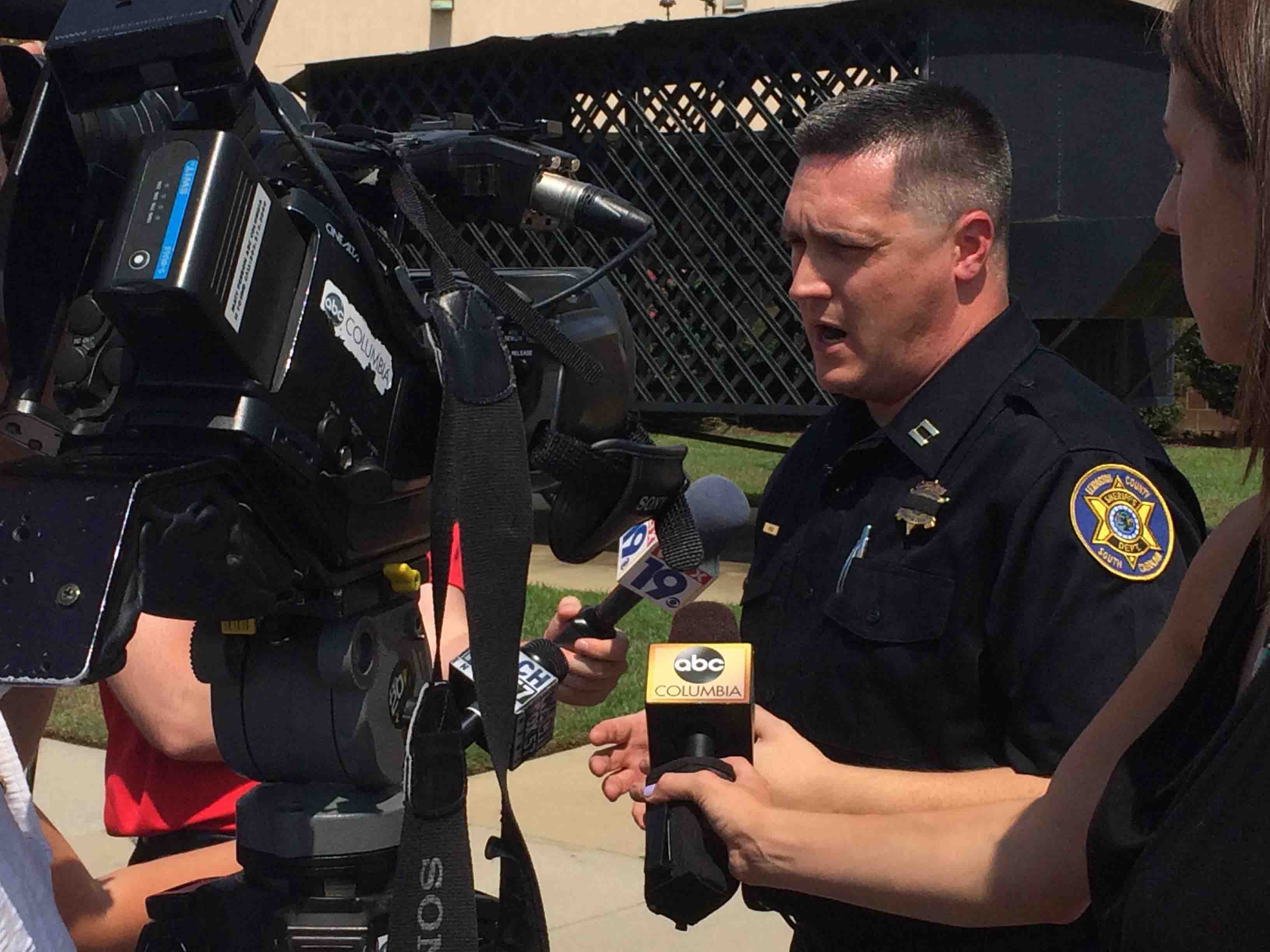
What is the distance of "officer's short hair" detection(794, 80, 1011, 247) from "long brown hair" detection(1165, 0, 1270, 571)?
1.05 meters

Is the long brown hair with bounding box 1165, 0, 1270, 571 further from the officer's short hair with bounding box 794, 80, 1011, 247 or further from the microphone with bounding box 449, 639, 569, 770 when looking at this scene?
the officer's short hair with bounding box 794, 80, 1011, 247

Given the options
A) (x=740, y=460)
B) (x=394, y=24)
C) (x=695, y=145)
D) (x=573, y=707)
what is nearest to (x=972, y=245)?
(x=573, y=707)

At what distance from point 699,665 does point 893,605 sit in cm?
45

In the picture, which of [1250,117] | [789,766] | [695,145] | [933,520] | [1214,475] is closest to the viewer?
[1250,117]

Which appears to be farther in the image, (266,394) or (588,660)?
(588,660)

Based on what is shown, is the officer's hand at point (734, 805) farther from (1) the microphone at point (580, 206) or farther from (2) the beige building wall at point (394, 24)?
(2) the beige building wall at point (394, 24)

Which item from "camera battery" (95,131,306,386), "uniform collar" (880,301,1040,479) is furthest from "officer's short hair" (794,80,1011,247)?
"camera battery" (95,131,306,386)

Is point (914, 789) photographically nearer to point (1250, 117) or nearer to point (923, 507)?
point (923, 507)

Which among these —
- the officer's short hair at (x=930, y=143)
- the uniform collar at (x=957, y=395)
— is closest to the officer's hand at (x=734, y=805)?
the uniform collar at (x=957, y=395)

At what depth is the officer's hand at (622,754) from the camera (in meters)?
2.14

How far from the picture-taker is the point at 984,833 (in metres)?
1.69

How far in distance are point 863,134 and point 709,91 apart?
660 centimetres

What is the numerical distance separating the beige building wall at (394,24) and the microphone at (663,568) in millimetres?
15546

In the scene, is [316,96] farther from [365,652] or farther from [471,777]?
[365,652]
